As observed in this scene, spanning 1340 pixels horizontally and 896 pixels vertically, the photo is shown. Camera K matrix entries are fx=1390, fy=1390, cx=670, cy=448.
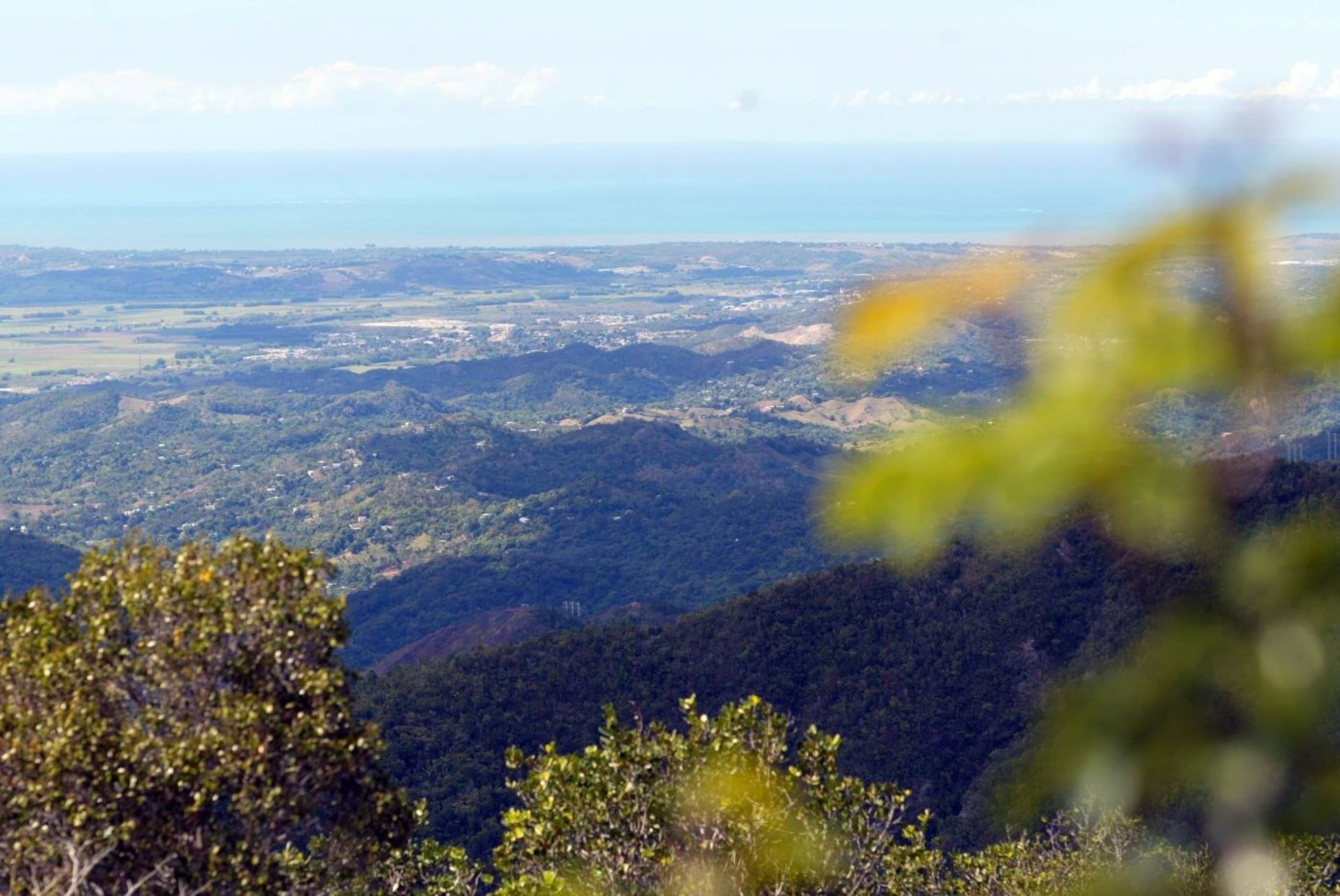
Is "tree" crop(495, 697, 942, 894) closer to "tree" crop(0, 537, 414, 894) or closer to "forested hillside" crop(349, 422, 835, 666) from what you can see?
"tree" crop(0, 537, 414, 894)

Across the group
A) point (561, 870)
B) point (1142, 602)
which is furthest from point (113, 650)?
point (1142, 602)

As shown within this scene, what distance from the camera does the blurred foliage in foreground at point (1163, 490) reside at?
179 cm

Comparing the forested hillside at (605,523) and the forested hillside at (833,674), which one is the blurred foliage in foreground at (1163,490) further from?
the forested hillside at (605,523)

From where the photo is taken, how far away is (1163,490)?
186 cm

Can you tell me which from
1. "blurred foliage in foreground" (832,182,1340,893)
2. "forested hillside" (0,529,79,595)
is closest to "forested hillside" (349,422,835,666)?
"forested hillside" (0,529,79,595)

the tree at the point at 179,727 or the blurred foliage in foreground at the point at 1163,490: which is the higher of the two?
the blurred foliage in foreground at the point at 1163,490

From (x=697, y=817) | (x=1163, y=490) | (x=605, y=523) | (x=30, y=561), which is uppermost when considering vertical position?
(x=1163, y=490)

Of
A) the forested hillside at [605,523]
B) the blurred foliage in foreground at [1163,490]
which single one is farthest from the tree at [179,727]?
the forested hillside at [605,523]

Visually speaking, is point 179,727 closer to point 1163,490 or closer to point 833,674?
point 1163,490

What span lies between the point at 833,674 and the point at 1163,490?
38354 millimetres

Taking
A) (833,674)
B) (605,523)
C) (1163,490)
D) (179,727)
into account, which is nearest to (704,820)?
(179,727)

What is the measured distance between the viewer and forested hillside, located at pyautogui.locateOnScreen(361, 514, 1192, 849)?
34.8 m

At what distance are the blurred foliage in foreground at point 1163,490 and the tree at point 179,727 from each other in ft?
26.6

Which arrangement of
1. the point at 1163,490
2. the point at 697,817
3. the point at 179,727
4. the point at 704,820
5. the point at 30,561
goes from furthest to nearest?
the point at 30,561, the point at 697,817, the point at 704,820, the point at 179,727, the point at 1163,490
